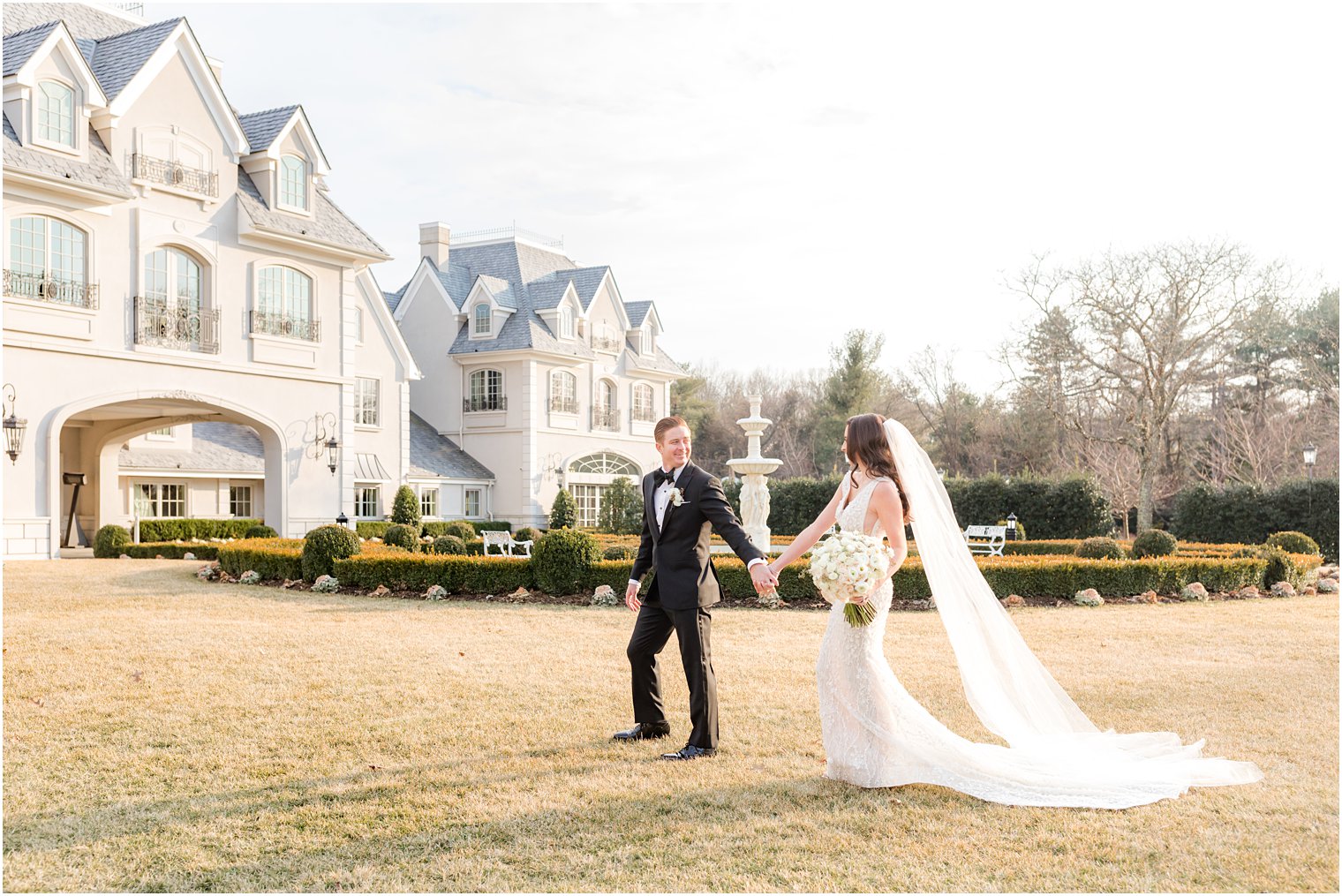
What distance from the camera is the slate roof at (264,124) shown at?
23484 millimetres

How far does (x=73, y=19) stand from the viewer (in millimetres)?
23141

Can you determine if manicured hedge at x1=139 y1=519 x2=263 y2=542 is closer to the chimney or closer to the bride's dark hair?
the chimney

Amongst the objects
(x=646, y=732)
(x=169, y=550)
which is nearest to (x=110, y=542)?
(x=169, y=550)

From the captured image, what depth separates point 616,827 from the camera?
492 centimetres

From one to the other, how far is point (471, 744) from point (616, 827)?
74.3 inches

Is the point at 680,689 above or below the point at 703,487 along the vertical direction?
below

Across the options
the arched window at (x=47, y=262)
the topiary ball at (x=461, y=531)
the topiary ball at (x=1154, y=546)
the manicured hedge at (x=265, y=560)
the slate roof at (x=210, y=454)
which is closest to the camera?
the manicured hedge at (x=265, y=560)

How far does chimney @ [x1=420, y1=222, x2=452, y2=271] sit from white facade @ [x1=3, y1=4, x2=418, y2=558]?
471 inches

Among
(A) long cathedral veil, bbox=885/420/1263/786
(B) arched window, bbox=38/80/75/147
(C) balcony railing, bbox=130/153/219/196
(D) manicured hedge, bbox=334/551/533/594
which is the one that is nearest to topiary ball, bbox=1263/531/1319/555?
(D) manicured hedge, bbox=334/551/533/594

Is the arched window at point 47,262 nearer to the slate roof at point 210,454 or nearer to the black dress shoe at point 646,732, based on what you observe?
the slate roof at point 210,454

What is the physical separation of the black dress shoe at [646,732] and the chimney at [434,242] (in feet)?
111

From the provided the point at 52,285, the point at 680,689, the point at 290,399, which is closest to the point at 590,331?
the point at 290,399

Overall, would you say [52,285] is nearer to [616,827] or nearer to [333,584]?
[333,584]

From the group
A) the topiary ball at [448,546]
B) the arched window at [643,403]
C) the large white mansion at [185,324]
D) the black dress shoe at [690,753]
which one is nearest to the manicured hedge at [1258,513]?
the topiary ball at [448,546]
